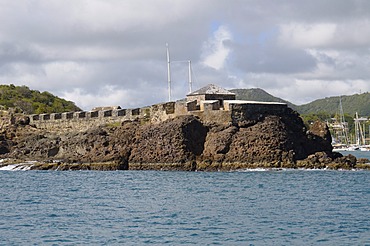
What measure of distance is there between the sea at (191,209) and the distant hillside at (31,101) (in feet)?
140

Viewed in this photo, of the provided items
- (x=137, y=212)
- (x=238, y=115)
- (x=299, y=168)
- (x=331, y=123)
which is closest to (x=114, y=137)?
(x=238, y=115)

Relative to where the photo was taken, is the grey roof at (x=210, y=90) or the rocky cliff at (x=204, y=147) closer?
the rocky cliff at (x=204, y=147)

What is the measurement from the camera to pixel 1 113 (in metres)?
70.1

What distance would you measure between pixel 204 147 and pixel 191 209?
20414mm

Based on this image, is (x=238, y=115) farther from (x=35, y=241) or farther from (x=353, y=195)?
(x=35, y=241)

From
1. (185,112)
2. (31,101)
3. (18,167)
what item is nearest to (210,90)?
(185,112)

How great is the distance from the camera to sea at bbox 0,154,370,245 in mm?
22375

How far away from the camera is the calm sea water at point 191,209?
2238 centimetres

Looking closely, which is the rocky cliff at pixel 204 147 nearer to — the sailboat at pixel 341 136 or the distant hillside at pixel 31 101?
the distant hillside at pixel 31 101

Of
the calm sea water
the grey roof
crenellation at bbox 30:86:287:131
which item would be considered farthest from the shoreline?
the grey roof

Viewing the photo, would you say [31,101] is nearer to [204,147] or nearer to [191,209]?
[204,147]

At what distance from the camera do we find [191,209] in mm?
28125

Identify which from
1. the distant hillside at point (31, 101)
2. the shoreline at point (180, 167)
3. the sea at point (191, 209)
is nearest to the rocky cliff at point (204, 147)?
the shoreline at point (180, 167)

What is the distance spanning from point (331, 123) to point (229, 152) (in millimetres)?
134281
